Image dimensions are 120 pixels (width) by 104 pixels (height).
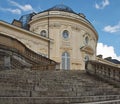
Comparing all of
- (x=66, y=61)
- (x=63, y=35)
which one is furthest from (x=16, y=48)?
(x=63, y=35)

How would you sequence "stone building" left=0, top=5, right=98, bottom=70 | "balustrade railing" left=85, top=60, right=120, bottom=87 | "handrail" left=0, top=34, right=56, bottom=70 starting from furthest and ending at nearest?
"stone building" left=0, top=5, right=98, bottom=70 < "handrail" left=0, top=34, right=56, bottom=70 < "balustrade railing" left=85, top=60, right=120, bottom=87

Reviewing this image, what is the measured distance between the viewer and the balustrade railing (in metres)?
13.1

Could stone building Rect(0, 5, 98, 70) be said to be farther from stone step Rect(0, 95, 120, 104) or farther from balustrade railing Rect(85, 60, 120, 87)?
stone step Rect(0, 95, 120, 104)

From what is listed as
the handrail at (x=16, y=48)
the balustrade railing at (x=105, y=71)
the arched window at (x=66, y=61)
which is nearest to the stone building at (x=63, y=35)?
the arched window at (x=66, y=61)

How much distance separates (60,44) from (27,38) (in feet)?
19.9

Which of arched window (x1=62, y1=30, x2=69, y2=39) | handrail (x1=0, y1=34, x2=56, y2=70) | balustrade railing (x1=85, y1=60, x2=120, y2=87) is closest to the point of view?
balustrade railing (x1=85, y1=60, x2=120, y2=87)

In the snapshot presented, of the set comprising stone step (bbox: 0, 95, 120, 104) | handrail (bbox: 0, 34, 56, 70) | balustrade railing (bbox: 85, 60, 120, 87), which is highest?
handrail (bbox: 0, 34, 56, 70)

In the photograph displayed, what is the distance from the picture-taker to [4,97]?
6.66 metres

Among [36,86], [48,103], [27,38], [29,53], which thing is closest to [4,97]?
[48,103]

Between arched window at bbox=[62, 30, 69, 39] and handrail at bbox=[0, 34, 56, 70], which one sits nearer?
handrail at bbox=[0, 34, 56, 70]

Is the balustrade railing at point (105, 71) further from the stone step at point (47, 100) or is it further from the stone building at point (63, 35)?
the stone building at point (63, 35)

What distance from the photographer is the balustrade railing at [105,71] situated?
13109 millimetres

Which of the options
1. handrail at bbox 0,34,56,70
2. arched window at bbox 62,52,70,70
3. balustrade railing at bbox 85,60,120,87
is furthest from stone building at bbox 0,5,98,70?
balustrade railing at bbox 85,60,120,87

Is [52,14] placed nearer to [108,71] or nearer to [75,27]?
[75,27]
